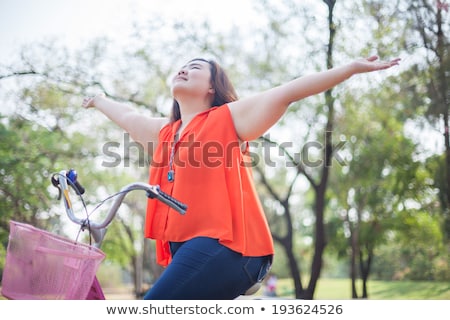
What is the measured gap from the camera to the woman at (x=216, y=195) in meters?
1.51

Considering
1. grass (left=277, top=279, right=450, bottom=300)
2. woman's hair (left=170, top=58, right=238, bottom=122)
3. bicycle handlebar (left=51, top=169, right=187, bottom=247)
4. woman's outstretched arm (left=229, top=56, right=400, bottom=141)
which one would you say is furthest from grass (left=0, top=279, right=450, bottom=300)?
bicycle handlebar (left=51, top=169, right=187, bottom=247)

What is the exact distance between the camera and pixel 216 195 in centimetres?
162

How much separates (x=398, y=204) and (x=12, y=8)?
27.2 feet

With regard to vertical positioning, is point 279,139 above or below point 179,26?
below

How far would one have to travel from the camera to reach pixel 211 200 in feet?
5.30

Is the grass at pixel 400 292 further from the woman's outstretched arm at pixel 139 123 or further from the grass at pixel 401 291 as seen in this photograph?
the woman's outstretched arm at pixel 139 123

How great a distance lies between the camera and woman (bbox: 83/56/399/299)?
151cm

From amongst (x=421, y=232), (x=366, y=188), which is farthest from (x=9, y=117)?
(x=421, y=232)

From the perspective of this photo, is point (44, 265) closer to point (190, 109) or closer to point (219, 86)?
point (190, 109)

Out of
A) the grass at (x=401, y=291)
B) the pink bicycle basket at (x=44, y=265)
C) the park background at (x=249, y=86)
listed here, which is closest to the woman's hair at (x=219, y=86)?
the pink bicycle basket at (x=44, y=265)

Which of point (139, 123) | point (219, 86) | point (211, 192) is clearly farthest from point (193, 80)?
point (211, 192)

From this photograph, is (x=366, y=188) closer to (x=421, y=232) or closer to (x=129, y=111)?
(x=421, y=232)

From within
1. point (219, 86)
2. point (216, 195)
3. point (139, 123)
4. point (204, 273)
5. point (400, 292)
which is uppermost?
point (219, 86)

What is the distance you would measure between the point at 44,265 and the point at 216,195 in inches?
20.0
